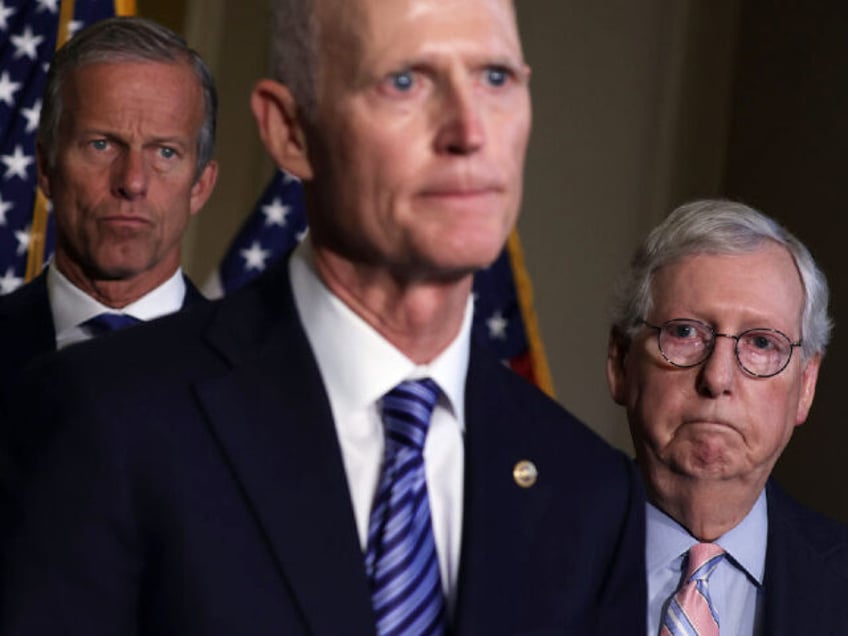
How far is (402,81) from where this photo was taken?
5.41ft

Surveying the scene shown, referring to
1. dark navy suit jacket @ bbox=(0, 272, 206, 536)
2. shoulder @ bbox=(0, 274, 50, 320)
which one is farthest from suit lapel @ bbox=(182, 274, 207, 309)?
shoulder @ bbox=(0, 274, 50, 320)

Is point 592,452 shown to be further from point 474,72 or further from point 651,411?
point 651,411

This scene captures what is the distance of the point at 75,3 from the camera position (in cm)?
494

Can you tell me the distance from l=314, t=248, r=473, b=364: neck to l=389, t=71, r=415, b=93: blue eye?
19cm

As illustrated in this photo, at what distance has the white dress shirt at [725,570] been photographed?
2885 mm

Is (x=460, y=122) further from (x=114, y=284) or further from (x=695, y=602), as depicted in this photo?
(x=114, y=284)

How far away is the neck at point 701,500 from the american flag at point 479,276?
211 centimetres

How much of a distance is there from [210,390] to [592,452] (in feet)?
1.44

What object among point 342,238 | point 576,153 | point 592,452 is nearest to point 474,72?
point 342,238

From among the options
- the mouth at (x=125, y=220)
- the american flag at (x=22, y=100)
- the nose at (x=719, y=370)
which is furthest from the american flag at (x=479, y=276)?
the nose at (x=719, y=370)

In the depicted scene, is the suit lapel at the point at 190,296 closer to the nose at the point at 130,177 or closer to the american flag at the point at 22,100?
the nose at the point at 130,177

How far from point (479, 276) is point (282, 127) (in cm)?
352

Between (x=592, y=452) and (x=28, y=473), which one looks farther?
(x=592, y=452)

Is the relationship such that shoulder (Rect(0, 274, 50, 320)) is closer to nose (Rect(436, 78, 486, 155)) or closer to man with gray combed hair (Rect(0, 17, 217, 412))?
man with gray combed hair (Rect(0, 17, 217, 412))
